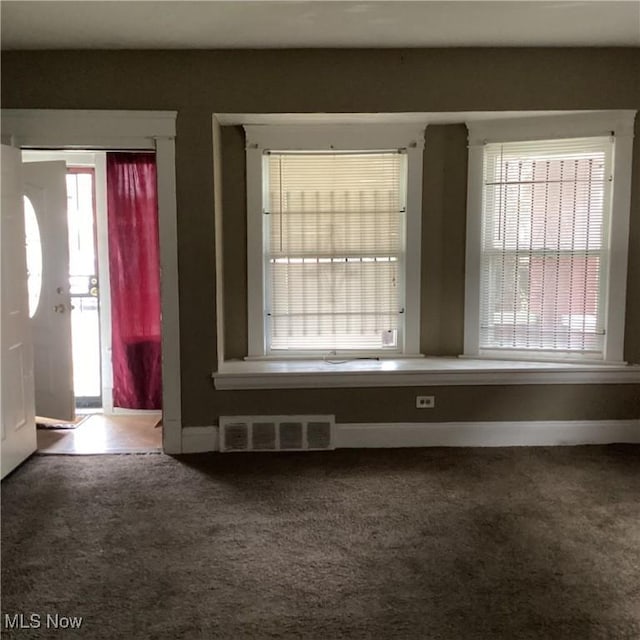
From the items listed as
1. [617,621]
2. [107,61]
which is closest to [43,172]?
[107,61]

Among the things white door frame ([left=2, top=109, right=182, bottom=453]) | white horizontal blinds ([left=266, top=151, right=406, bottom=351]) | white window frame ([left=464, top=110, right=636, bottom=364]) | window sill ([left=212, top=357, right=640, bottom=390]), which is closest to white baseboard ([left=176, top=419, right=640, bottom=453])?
window sill ([left=212, top=357, right=640, bottom=390])

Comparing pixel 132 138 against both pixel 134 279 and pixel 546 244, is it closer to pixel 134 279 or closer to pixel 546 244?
pixel 134 279

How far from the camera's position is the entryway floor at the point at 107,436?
4.05 m

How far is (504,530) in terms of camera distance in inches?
111

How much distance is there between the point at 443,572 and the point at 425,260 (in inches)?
89.0

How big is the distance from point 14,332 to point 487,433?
3062 millimetres

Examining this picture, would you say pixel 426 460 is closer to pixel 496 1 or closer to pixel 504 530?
pixel 504 530

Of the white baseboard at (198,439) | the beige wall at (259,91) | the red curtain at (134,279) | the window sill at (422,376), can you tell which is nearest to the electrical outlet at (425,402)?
the window sill at (422,376)

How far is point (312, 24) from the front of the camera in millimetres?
3281

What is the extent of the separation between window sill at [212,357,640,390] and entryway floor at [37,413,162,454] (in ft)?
2.70

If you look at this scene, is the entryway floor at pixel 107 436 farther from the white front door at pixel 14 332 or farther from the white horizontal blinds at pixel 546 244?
the white horizontal blinds at pixel 546 244

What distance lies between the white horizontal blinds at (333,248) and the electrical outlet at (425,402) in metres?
0.52

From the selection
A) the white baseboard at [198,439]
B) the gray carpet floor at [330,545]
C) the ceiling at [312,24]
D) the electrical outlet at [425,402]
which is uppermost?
the ceiling at [312,24]

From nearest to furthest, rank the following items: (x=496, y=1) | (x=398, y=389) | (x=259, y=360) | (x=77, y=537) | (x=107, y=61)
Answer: (x=77, y=537), (x=496, y=1), (x=107, y=61), (x=398, y=389), (x=259, y=360)
